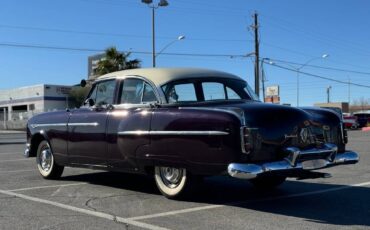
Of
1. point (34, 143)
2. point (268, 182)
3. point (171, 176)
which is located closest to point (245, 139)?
point (171, 176)

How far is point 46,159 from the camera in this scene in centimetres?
975

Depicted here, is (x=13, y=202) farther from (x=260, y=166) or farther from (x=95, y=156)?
(x=260, y=166)

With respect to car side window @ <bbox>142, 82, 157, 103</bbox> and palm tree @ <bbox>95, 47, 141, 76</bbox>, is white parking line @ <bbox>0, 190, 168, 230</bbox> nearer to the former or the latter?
car side window @ <bbox>142, 82, 157, 103</bbox>

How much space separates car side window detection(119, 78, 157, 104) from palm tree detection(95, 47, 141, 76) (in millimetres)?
29480

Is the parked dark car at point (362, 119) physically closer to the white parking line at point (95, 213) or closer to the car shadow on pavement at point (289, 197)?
the car shadow on pavement at point (289, 197)

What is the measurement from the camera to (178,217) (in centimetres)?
613

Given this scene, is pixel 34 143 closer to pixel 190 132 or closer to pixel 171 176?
pixel 171 176

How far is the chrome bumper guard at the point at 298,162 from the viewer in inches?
234

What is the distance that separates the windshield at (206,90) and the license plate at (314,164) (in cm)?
171

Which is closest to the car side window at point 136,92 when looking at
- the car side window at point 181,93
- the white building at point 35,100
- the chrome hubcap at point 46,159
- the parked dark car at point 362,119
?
the car side window at point 181,93

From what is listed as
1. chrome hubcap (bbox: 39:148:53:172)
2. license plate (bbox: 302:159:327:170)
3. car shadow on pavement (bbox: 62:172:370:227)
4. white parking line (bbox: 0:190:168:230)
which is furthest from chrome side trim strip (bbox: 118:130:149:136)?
chrome hubcap (bbox: 39:148:53:172)

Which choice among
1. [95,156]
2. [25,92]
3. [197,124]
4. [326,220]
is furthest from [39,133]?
[25,92]

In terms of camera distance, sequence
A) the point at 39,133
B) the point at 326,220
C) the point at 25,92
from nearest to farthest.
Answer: the point at 326,220 < the point at 39,133 < the point at 25,92

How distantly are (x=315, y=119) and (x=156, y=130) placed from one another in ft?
6.85
